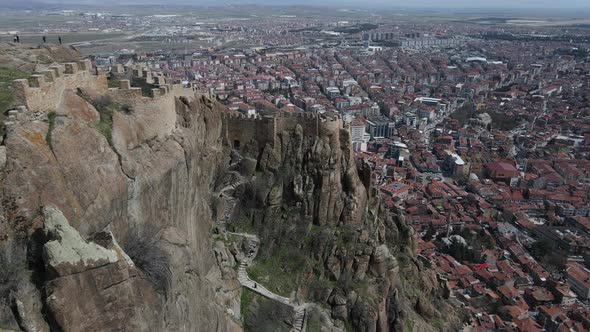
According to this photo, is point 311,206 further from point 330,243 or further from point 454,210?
point 454,210

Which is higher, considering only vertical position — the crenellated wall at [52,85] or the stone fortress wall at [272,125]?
the crenellated wall at [52,85]

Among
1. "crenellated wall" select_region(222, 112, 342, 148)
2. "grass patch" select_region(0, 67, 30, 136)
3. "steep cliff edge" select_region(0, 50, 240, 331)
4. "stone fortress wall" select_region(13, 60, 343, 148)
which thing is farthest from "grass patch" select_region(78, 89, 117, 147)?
"crenellated wall" select_region(222, 112, 342, 148)

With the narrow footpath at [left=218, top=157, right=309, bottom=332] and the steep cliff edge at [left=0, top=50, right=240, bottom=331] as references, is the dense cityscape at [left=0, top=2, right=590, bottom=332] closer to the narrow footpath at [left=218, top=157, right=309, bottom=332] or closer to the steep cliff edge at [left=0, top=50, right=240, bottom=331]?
the steep cliff edge at [left=0, top=50, right=240, bottom=331]

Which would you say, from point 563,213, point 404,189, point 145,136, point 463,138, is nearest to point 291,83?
point 463,138

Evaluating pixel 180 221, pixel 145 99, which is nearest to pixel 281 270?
pixel 180 221

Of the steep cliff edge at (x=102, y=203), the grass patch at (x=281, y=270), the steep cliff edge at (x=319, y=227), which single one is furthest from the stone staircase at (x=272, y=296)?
the steep cliff edge at (x=102, y=203)

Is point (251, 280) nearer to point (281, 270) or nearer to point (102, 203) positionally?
point (281, 270)

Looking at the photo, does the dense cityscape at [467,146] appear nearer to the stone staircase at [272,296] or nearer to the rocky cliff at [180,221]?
the rocky cliff at [180,221]
